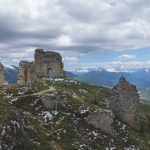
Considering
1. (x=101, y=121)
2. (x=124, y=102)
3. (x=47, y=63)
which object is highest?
(x=47, y=63)

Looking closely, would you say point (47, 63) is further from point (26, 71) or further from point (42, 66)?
point (26, 71)

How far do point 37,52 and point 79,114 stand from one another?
44498 mm

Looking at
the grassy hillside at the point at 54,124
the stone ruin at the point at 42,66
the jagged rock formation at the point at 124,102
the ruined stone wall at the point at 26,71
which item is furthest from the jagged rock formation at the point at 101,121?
the ruined stone wall at the point at 26,71

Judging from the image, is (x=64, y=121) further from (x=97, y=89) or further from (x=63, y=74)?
(x=63, y=74)

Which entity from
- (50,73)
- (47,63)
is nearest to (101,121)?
(47,63)

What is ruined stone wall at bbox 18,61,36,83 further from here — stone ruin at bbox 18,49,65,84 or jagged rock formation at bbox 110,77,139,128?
jagged rock formation at bbox 110,77,139,128

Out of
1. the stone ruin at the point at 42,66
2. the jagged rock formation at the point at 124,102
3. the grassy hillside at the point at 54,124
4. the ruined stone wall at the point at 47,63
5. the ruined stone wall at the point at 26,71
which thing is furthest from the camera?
the ruined stone wall at the point at 47,63

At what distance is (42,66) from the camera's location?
341 feet

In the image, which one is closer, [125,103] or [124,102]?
[124,102]

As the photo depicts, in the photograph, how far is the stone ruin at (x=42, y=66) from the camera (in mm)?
103062

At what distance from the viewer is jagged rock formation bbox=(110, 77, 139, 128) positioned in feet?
229

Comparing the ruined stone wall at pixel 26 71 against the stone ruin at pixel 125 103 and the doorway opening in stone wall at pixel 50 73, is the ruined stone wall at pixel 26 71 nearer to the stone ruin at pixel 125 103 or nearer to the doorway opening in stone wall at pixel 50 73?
the doorway opening in stone wall at pixel 50 73

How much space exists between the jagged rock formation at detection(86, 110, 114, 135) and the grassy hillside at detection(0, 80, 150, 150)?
1.04 meters

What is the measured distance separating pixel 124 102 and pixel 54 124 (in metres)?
15.9
